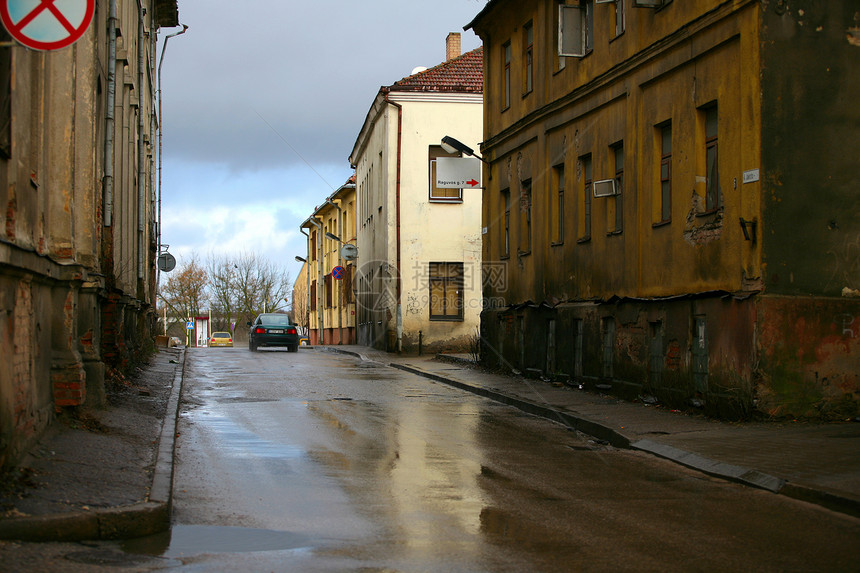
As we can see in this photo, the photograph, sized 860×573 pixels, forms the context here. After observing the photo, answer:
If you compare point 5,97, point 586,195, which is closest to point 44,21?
point 5,97

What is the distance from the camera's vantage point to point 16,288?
7754 mm

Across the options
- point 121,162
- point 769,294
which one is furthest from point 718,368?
point 121,162

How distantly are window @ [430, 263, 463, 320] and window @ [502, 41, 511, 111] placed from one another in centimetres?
1144

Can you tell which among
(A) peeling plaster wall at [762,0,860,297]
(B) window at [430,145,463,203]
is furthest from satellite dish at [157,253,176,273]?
(A) peeling plaster wall at [762,0,860,297]

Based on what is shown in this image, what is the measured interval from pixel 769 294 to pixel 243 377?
41.6 ft

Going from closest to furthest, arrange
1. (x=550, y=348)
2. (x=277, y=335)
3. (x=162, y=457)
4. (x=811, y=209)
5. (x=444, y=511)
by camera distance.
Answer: (x=444, y=511), (x=162, y=457), (x=811, y=209), (x=550, y=348), (x=277, y=335)

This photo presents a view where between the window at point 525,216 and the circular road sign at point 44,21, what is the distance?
15.7 m

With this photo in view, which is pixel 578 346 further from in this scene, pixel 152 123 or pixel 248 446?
pixel 152 123

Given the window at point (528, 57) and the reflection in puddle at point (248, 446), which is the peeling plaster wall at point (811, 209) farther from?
the window at point (528, 57)

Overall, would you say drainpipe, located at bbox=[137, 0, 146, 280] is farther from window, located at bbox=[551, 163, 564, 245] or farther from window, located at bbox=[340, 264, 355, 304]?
window, located at bbox=[340, 264, 355, 304]

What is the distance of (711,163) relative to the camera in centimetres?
1373

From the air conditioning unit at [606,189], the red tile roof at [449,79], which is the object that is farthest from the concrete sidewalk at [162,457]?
the red tile roof at [449,79]

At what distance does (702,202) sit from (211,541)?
32.0 ft

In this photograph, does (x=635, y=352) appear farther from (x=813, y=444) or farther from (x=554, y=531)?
(x=554, y=531)
